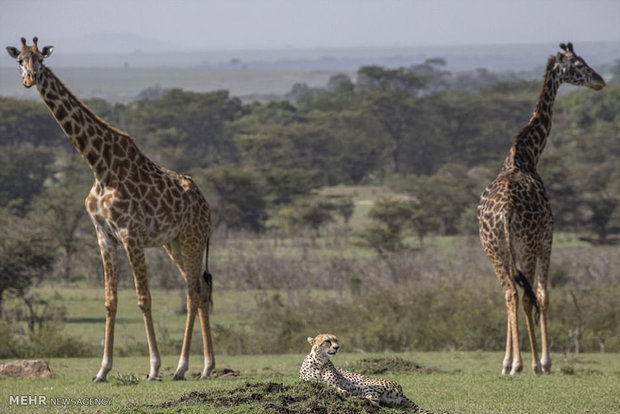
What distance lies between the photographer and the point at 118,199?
11.6 metres

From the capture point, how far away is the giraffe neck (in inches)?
461

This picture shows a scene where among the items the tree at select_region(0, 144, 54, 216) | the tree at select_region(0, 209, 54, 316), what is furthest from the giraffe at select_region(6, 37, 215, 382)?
the tree at select_region(0, 144, 54, 216)

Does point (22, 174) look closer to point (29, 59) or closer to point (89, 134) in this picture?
point (89, 134)

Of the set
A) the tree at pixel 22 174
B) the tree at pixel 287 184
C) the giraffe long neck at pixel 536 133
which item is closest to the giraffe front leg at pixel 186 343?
the giraffe long neck at pixel 536 133

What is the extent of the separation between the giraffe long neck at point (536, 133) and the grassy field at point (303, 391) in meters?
2.44

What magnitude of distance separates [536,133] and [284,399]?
6.28 meters

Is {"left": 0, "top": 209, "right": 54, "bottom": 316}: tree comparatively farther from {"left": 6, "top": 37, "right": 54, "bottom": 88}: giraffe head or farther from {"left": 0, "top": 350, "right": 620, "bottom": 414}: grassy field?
{"left": 6, "top": 37, "right": 54, "bottom": 88}: giraffe head

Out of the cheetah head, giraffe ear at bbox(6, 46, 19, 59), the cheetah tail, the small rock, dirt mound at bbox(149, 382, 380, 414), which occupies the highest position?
giraffe ear at bbox(6, 46, 19, 59)

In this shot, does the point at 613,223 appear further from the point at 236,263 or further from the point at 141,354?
the point at 141,354

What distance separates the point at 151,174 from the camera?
39.5 ft

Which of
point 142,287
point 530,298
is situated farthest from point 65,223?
point 530,298

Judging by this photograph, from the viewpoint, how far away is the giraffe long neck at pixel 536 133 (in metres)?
13.3

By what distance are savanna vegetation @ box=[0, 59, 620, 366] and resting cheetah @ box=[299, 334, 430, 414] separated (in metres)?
9.28

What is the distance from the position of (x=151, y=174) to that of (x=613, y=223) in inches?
1164
